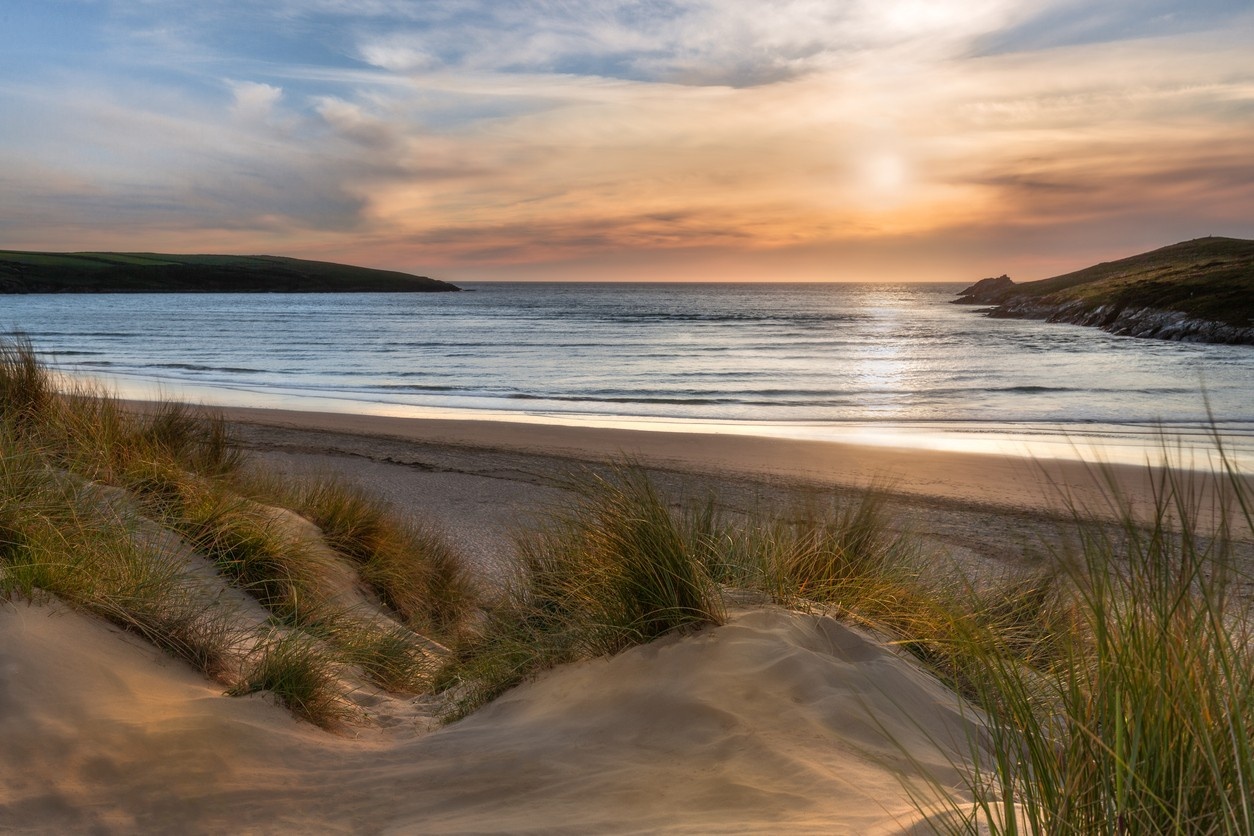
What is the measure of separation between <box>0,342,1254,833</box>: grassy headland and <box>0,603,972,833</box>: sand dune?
23cm

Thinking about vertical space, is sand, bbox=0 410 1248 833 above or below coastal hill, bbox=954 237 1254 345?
below

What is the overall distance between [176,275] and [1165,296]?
11830cm

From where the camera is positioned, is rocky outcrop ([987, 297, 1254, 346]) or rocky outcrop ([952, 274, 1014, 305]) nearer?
rocky outcrop ([987, 297, 1254, 346])

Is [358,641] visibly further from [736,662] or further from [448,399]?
[448,399]

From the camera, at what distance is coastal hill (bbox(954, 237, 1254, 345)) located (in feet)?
126

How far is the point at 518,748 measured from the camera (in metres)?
3.46

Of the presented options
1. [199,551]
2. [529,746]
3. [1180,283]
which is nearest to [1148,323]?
[1180,283]

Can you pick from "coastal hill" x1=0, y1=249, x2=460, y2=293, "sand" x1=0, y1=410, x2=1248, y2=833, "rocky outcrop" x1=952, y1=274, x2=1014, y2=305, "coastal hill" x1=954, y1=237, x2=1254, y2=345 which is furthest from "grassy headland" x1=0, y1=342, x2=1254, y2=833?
"coastal hill" x1=0, y1=249, x2=460, y2=293

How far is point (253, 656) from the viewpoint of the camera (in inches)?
171

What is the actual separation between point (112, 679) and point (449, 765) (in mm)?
1445

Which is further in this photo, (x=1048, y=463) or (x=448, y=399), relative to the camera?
(x=448, y=399)

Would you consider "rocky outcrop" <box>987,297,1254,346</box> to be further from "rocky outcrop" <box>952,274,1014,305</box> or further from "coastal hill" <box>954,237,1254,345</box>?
"rocky outcrop" <box>952,274,1014,305</box>

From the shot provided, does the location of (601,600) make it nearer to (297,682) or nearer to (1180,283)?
(297,682)

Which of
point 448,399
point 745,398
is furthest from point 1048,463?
point 448,399
